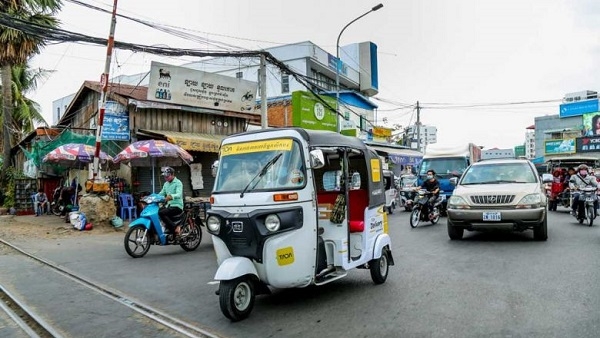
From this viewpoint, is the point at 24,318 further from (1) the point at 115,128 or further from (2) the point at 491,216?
(1) the point at 115,128

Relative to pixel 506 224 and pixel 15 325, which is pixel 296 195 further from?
pixel 506 224

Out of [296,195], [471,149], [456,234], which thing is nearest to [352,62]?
[471,149]

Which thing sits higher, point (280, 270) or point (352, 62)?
point (352, 62)

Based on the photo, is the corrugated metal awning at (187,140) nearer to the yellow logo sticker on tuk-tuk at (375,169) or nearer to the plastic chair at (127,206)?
the plastic chair at (127,206)

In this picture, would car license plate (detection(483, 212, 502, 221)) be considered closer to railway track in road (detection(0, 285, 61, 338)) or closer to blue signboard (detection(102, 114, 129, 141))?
railway track in road (detection(0, 285, 61, 338))

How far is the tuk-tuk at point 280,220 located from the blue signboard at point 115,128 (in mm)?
12194

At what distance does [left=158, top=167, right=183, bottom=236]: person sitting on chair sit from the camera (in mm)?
9234

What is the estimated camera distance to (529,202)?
8992 mm

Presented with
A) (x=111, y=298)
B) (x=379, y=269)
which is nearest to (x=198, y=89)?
(x=111, y=298)

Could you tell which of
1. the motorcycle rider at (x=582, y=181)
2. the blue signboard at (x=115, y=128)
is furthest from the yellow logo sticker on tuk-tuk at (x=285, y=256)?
the blue signboard at (x=115, y=128)

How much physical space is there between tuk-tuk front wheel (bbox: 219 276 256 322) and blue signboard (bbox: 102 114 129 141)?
1335 cm

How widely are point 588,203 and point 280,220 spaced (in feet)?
34.4

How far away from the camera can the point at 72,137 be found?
17.2m

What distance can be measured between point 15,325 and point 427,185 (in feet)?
37.9
